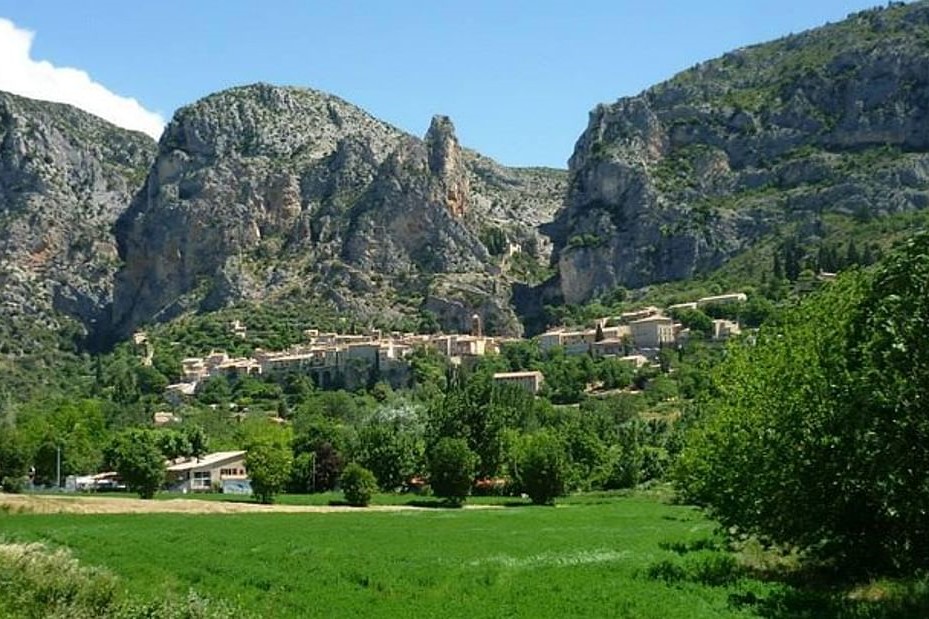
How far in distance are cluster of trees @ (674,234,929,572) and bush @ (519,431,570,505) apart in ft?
146

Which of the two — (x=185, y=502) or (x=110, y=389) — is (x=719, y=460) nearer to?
(x=185, y=502)

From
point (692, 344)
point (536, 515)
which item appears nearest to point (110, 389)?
point (692, 344)

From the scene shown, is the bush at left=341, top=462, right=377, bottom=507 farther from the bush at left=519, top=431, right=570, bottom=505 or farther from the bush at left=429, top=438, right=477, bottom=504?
the bush at left=519, top=431, right=570, bottom=505

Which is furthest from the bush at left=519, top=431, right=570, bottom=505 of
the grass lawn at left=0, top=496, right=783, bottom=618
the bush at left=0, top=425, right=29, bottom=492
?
the bush at left=0, top=425, right=29, bottom=492

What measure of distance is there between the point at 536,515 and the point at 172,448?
69477 millimetres

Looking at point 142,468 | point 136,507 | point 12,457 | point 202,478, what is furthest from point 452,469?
point 12,457

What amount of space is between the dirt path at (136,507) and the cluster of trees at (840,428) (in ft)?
126

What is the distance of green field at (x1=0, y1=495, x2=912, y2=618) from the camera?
98.2 ft

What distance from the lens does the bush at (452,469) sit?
85.3 metres

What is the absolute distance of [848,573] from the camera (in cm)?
3494

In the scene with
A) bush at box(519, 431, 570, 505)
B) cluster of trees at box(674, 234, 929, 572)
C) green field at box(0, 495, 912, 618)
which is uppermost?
cluster of trees at box(674, 234, 929, 572)

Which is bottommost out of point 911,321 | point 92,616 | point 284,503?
point 284,503

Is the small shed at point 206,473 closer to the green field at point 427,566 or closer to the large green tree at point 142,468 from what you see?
the large green tree at point 142,468

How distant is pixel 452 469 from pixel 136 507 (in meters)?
25.4
